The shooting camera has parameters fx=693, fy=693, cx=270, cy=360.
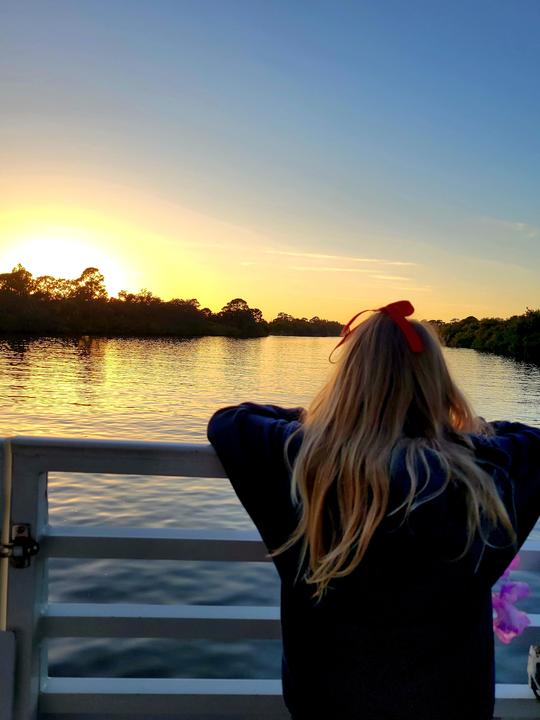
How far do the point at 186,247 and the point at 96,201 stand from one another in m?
16.1

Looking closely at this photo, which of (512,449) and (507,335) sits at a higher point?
(507,335)

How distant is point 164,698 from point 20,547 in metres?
0.62

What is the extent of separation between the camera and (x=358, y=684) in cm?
151

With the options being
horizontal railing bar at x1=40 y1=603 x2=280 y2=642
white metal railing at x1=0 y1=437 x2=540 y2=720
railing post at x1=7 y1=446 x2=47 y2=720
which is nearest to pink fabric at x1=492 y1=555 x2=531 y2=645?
white metal railing at x1=0 y1=437 x2=540 y2=720

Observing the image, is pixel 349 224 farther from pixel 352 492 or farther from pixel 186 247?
pixel 352 492

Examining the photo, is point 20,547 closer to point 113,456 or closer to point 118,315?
point 113,456

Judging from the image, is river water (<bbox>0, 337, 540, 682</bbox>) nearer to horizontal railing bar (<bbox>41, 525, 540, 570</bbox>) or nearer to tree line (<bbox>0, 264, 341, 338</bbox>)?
horizontal railing bar (<bbox>41, 525, 540, 570</bbox>)

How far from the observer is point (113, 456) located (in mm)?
1814

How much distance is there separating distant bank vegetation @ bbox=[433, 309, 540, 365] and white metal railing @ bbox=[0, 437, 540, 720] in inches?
2704

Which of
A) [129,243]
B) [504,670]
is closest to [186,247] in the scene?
[129,243]

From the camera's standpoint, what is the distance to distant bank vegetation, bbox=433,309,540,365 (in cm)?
7994

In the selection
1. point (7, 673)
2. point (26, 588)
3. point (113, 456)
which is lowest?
point (7, 673)

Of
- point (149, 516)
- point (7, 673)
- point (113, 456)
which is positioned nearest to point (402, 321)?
point (113, 456)

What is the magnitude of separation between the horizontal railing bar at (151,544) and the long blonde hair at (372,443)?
0.37 m
